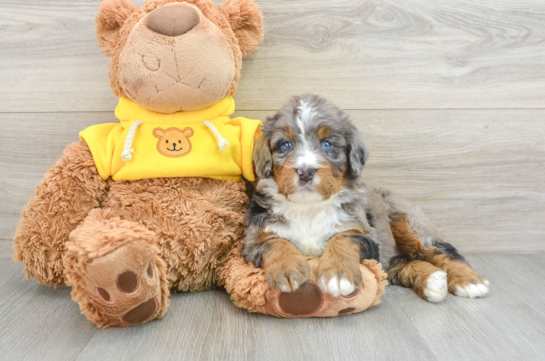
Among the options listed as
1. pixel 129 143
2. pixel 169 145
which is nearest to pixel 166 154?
pixel 169 145

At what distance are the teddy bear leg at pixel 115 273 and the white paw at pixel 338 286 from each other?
690mm

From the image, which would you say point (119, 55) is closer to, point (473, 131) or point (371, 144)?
point (371, 144)

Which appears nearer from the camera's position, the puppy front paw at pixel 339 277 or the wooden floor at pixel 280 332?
the wooden floor at pixel 280 332

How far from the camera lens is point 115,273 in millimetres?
1525

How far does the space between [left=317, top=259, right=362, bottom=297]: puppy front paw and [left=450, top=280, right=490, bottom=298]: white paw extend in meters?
0.69

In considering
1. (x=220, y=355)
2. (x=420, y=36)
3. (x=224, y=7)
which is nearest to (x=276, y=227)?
(x=220, y=355)

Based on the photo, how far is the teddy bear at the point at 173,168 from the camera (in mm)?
1831

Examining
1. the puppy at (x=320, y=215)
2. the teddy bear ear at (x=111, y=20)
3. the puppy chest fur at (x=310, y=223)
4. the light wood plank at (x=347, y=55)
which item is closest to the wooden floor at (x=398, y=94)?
the light wood plank at (x=347, y=55)

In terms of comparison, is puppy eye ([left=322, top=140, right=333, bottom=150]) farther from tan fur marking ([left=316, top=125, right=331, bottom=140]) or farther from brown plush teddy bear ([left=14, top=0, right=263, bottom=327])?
brown plush teddy bear ([left=14, top=0, right=263, bottom=327])

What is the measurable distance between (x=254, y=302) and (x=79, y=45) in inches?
70.4

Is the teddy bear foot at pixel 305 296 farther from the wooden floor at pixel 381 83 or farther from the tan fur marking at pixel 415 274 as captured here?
the wooden floor at pixel 381 83

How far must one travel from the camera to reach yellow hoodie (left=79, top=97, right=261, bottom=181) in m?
2.00

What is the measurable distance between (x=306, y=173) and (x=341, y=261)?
15.4 inches

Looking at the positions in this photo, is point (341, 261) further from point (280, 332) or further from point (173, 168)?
point (173, 168)
